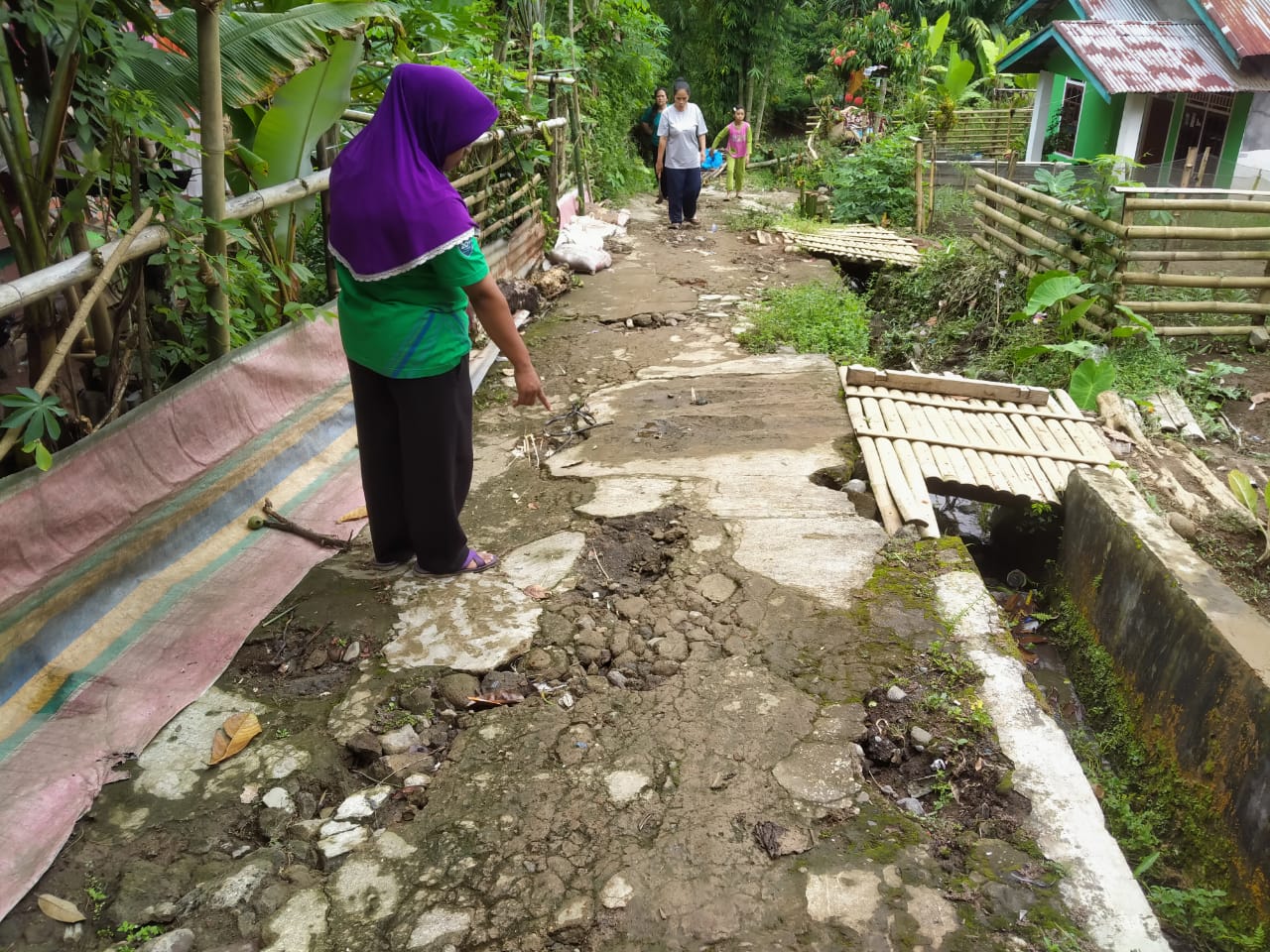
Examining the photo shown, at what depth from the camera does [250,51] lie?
134 inches

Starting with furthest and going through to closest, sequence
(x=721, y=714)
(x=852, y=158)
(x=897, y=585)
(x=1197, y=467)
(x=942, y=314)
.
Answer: (x=852, y=158)
(x=942, y=314)
(x=1197, y=467)
(x=897, y=585)
(x=721, y=714)

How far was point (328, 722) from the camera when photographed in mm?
2387

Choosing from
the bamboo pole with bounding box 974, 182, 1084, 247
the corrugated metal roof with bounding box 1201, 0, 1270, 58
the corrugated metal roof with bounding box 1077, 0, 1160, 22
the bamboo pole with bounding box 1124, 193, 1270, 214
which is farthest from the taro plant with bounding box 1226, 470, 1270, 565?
the corrugated metal roof with bounding box 1077, 0, 1160, 22

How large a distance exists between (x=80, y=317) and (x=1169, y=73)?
12.7 meters

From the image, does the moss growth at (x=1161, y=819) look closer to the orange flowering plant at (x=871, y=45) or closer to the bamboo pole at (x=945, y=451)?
the bamboo pole at (x=945, y=451)

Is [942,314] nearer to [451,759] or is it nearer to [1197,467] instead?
[1197,467]

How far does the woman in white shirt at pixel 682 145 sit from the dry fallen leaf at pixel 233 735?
28.4 ft

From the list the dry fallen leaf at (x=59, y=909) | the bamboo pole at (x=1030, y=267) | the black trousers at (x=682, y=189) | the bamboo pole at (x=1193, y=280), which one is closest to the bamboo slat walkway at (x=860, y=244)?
the bamboo pole at (x=1030, y=267)

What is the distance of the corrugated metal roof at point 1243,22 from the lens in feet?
34.9

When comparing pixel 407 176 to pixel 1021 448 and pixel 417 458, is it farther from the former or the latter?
pixel 1021 448

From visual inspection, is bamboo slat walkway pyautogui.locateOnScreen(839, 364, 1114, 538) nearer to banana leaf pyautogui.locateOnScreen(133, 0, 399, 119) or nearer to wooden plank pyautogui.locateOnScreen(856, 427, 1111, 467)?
wooden plank pyautogui.locateOnScreen(856, 427, 1111, 467)

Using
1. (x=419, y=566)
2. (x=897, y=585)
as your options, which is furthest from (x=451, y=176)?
(x=897, y=585)

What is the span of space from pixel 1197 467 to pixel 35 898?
5.02 m

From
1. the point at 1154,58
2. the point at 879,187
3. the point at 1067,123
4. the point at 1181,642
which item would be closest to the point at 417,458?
the point at 1181,642
